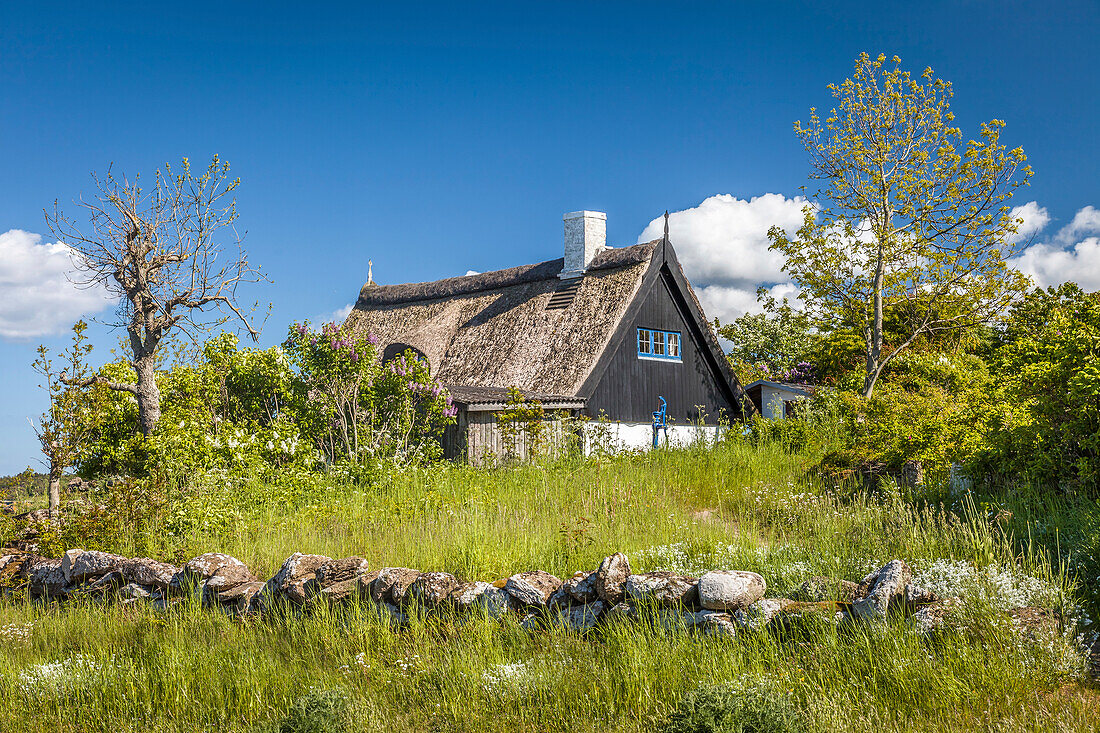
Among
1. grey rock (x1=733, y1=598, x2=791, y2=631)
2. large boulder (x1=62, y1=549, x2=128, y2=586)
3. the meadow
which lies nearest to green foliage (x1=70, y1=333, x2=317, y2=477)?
the meadow

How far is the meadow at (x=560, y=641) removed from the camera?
4.32m

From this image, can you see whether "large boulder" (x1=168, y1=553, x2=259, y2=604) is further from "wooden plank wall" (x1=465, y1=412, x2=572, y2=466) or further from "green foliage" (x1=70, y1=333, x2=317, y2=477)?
"wooden plank wall" (x1=465, y1=412, x2=572, y2=466)

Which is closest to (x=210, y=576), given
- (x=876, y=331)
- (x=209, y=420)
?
(x=209, y=420)

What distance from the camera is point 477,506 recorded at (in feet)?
28.6

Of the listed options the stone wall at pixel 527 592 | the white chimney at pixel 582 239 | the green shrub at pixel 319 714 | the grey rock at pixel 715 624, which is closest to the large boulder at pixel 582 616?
the stone wall at pixel 527 592

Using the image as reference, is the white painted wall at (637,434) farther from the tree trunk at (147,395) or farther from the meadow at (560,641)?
the tree trunk at (147,395)

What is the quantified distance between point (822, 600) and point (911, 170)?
18.1 meters

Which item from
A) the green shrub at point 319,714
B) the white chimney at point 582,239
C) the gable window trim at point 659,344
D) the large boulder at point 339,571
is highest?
the white chimney at point 582,239

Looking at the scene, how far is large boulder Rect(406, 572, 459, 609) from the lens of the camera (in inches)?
233

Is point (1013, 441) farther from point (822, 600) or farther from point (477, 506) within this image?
point (477, 506)

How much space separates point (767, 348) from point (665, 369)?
45.4 feet

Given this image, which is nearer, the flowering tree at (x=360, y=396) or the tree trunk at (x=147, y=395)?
the tree trunk at (x=147, y=395)

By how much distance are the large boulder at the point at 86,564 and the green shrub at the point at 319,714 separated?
14.0 ft

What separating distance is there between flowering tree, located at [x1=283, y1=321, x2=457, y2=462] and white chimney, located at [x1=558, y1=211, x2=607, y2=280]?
781 cm
